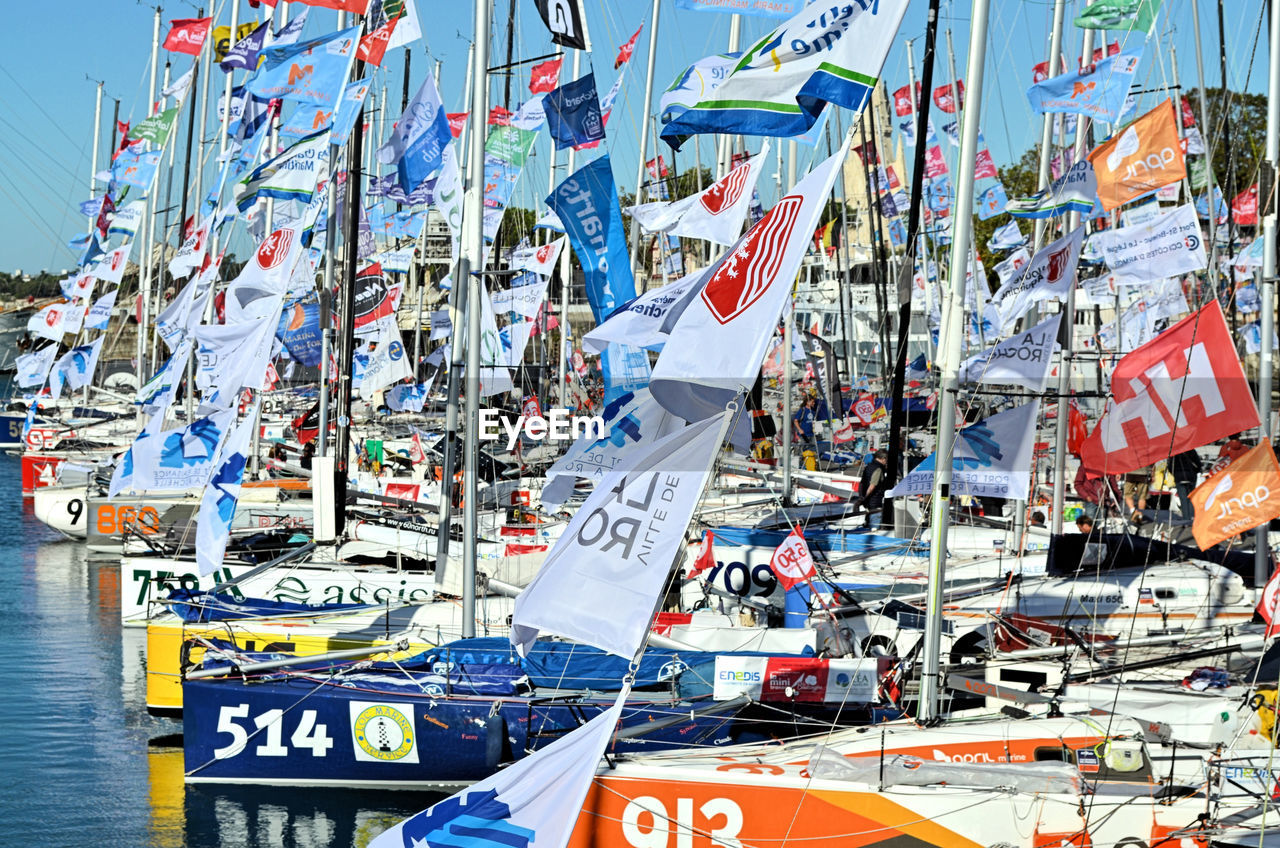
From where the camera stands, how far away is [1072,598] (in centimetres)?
1812

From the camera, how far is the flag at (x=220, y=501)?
17125mm

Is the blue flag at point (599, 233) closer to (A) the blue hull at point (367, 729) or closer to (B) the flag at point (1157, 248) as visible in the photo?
(A) the blue hull at point (367, 729)

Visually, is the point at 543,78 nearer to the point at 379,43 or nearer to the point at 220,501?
the point at 379,43

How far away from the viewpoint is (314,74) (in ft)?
65.7

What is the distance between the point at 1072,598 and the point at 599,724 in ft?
31.7

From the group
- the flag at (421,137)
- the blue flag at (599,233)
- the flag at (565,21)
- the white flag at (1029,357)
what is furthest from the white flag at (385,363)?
the white flag at (1029,357)

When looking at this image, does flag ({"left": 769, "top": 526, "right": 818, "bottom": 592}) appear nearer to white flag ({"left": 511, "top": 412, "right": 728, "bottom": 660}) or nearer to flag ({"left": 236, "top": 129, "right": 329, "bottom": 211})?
white flag ({"left": 511, "top": 412, "right": 728, "bottom": 660})

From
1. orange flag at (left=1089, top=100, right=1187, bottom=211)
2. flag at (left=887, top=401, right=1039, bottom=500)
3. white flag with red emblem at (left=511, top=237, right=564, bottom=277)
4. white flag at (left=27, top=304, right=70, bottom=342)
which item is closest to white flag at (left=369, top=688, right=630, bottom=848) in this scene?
flag at (left=887, top=401, right=1039, bottom=500)

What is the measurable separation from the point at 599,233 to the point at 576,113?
3392mm

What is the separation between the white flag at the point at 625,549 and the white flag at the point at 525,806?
86 centimetres

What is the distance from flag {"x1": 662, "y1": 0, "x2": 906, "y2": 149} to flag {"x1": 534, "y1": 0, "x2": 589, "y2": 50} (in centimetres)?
849

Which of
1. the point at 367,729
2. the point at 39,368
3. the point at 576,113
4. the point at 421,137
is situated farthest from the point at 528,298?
the point at 39,368

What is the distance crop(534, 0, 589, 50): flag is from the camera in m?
18.6

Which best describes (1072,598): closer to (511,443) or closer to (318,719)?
(318,719)
